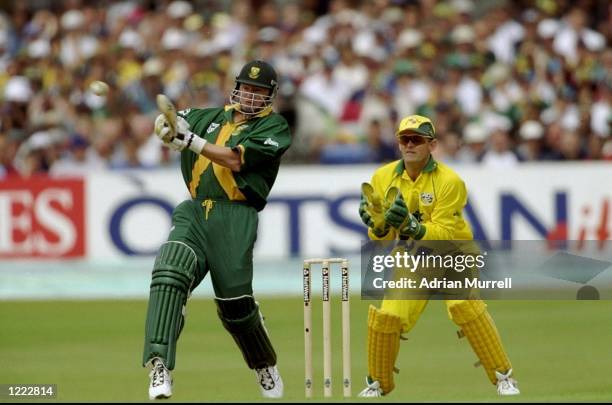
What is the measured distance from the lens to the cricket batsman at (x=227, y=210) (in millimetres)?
8625

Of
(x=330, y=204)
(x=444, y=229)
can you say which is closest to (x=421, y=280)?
(x=444, y=229)

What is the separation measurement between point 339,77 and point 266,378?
31.6 ft

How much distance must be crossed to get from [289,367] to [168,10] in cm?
1093

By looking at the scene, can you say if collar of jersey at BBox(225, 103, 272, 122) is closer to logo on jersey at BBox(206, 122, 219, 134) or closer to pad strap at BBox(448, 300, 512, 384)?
logo on jersey at BBox(206, 122, 219, 134)

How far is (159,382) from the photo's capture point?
8305 mm

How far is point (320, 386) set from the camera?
393 inches

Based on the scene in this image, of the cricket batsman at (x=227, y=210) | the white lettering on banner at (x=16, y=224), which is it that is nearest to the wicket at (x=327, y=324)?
the cricket batsman at (x=227, y=210)

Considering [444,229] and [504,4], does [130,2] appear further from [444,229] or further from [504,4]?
[444,229]

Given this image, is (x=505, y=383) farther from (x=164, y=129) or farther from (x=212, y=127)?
(x=164, y=129)

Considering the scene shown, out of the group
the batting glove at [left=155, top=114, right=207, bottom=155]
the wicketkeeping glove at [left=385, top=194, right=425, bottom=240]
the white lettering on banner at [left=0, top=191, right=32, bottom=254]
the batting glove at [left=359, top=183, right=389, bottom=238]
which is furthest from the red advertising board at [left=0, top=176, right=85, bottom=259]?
the wicketkeeping glove at [left=385, top=194, right=425, bottom=240]

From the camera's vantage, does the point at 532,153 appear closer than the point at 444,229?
No

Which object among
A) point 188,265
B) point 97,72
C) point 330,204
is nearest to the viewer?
point 188,265

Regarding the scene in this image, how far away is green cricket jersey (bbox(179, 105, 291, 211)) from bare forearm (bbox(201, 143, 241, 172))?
96mm

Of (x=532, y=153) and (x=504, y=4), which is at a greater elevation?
(x=504, y=4)
